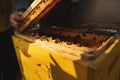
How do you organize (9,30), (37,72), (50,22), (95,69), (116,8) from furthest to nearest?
1. (9,30)
2. (50,22)
3. (116,8)
4. (37,72)
5. (95,69)

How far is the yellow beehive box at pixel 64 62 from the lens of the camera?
828mm

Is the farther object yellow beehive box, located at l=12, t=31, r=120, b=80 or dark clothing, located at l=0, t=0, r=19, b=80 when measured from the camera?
dark clothing, located at l=0, t=0, r=19, b=80

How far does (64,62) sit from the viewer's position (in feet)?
2.96

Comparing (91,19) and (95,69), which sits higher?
(91,19)

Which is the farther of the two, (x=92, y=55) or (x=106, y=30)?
(x=106, y=30)

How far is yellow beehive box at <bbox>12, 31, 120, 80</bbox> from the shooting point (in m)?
0.83

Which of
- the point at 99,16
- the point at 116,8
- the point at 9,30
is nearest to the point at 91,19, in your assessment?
the point at 99,16

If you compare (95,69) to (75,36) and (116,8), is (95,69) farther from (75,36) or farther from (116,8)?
(116,8)

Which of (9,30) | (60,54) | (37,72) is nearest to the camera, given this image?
(60,54)

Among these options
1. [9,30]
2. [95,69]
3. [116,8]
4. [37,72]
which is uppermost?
[116,8]

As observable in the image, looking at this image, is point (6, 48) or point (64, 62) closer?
point (64, 62)

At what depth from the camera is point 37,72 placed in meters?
1.21

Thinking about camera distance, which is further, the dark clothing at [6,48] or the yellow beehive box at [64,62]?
the dark clothing at [6,48]

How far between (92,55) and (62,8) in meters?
0.79
